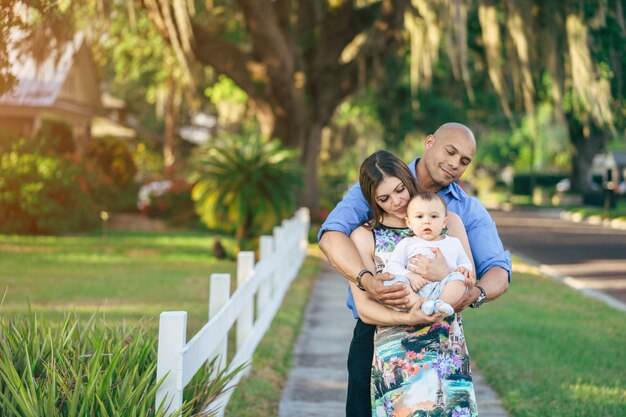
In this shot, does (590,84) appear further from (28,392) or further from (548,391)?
(28,392)

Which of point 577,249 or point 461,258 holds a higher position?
point 461,258

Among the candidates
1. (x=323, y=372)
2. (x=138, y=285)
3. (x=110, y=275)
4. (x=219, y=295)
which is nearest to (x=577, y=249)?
(x=110, y=275)

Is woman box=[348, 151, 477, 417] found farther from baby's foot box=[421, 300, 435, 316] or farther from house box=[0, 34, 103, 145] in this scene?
house box=[0, 34, 103, 145]

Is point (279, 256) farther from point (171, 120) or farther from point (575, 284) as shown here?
point (171, 120)

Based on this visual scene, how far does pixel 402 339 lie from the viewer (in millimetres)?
4488

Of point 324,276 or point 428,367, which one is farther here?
point 324,276

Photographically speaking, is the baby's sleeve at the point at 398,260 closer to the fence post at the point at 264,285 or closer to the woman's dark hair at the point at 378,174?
the woman's dark hair at the point at 378,174

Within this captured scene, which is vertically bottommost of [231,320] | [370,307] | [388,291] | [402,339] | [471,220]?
[231,320]

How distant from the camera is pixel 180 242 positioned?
22.6m

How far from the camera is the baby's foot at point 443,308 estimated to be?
426 cm

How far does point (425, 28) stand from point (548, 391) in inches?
673

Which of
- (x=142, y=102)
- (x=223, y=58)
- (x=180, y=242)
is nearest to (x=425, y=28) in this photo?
(x=223, y=58)

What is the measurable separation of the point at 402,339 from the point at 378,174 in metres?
0.78

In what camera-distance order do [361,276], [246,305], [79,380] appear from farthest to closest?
[246,305], [79,380], [361,276]
